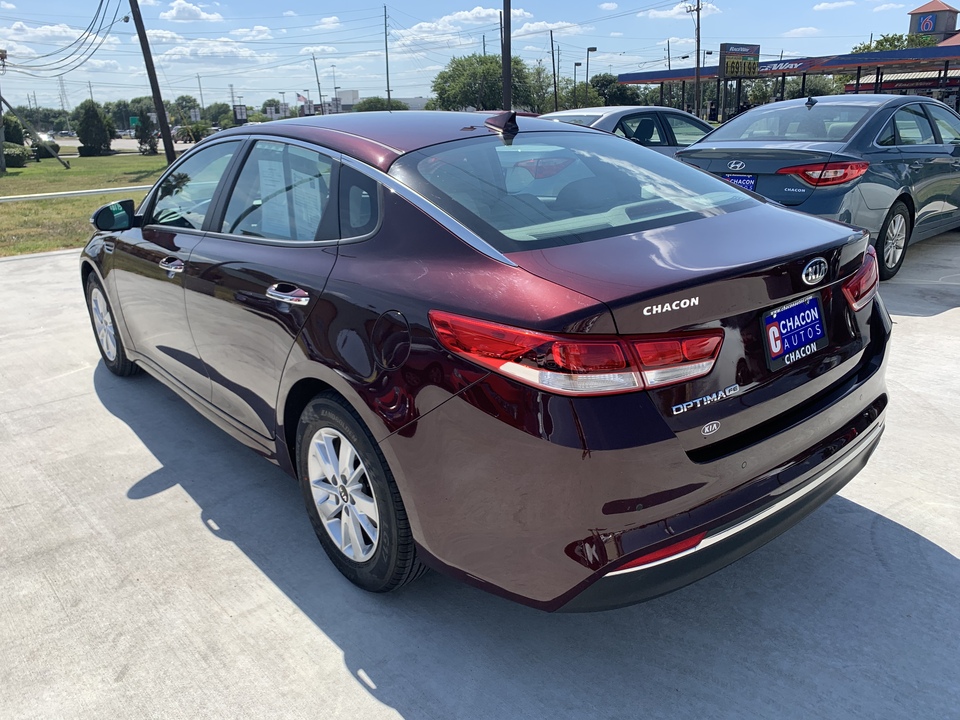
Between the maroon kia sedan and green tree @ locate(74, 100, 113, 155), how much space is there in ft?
179

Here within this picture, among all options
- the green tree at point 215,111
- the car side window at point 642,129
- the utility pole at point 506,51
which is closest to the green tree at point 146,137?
the utility pole at point 506,51

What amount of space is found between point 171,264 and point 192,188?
46 centimetres

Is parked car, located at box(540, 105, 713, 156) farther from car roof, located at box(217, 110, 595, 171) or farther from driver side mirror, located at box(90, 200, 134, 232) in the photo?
car roof, located at box(217, 110, 595, 171)

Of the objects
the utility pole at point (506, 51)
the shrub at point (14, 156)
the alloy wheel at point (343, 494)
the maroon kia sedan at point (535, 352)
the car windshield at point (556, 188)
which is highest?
the utility pole at point (506, 51)

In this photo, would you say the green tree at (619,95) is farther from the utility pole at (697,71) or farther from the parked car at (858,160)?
the parked car at (858,160)

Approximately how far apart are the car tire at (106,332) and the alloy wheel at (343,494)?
252cm

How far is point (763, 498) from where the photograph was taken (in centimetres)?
218

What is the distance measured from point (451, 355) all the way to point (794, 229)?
125 centimetres

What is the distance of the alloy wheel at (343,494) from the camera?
8.38ft

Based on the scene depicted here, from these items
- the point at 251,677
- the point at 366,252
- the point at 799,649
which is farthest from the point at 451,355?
the point at 799,649

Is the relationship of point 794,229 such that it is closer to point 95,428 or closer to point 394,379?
point 394,379

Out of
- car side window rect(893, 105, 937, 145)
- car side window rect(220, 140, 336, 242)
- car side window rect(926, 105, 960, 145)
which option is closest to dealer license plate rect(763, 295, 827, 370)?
car side window rect(220, 140, 336, 242)

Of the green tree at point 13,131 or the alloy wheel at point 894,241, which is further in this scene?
the green tree at point 13,131

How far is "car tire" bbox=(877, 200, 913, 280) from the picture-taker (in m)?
6.41
